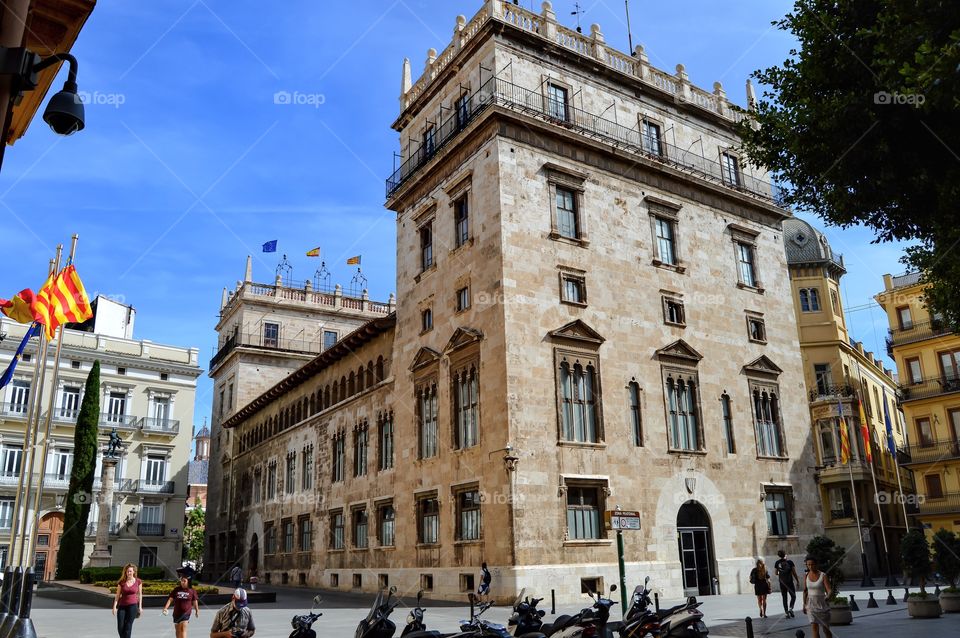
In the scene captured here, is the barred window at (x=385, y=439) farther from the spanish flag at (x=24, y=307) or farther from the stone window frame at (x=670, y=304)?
the spanish flag at (x=24, y=307)

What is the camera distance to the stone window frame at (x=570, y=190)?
93.6 feet

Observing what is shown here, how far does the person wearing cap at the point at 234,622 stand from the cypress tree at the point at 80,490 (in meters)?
34.6

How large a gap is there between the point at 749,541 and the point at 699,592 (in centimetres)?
336

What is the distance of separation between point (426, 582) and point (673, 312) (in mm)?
14569

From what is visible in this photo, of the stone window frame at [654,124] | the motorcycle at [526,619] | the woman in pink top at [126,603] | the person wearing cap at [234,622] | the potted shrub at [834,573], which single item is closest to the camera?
the person wearing cap at [234,622]

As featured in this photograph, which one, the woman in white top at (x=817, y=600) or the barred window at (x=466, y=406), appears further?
the barred window at (x=466, y=406)

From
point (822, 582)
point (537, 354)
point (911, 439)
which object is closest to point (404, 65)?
point (537, 354)

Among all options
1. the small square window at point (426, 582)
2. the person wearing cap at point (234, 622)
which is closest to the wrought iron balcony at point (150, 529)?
the small square window at point (426, 582)

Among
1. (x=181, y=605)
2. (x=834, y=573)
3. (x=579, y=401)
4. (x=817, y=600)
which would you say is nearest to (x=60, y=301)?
(x=181, y=605)

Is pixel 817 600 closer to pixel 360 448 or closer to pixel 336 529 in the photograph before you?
pixel 360 448

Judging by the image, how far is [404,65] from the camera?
37031mm

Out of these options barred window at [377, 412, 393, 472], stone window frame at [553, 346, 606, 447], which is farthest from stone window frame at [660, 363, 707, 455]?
barred window at [377, 412, 393, 472]

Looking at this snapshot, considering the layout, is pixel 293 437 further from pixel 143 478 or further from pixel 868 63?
pixel 868 63

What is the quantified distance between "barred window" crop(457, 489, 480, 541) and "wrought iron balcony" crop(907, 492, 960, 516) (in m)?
34.9
